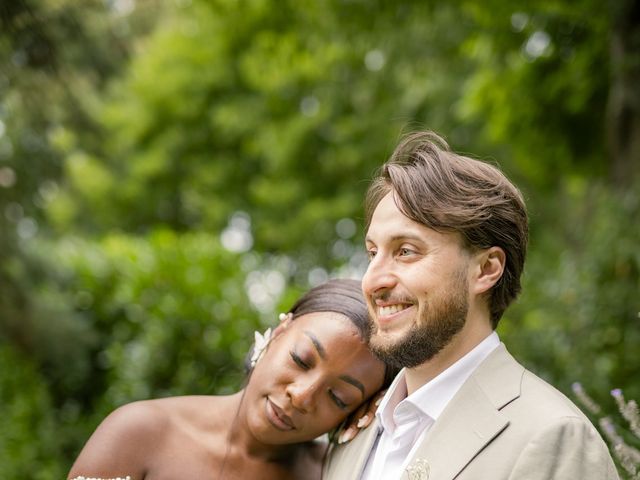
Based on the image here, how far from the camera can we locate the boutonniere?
234 cm

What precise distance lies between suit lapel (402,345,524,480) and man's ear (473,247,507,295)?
0.21 meters

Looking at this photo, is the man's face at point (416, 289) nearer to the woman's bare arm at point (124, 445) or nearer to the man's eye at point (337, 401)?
the man's eye at point (337, 401)

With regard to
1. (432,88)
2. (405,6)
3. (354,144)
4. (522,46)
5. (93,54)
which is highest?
(93,54)

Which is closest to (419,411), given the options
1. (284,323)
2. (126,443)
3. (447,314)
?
(447,314)

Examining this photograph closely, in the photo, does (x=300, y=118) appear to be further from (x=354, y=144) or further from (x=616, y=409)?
→ (x=616, y=409)

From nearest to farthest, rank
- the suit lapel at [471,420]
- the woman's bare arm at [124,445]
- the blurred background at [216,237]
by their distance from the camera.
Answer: the suit lapel at [471,420], the woman's bare arm at [124,445], the blurred background at [216,237]

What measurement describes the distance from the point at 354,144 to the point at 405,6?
8.03m

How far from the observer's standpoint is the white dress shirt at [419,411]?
2543 millimetres

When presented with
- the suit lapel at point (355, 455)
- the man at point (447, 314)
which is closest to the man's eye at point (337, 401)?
the suit lapel at point (355, 455)

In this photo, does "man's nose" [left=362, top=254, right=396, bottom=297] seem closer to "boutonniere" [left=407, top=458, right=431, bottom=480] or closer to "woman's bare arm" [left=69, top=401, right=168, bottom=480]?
"boutonniere" [left=407, top=458, right=431, bottom=480]

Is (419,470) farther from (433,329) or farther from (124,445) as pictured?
(124,445)

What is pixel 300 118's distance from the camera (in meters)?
14.5

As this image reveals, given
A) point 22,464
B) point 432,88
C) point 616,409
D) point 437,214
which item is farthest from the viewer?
point 432,88

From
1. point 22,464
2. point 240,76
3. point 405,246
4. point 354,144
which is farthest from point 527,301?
point 240,76
